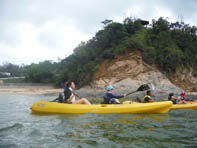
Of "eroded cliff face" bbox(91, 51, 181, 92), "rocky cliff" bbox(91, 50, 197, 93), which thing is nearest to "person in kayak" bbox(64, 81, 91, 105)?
"rocky cliff" bbox(91, 50, 197, 93)

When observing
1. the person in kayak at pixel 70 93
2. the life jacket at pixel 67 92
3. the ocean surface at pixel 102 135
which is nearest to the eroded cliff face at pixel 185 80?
the person in kayak at pixel 70 93

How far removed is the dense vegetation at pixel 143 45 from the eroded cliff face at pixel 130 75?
2.94ft

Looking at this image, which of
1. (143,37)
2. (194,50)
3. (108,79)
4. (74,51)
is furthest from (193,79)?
(74,51)

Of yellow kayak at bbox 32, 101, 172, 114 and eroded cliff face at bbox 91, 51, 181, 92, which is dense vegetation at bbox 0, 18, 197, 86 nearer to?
eroded cliff face at bbox 91, 51, 181, 92

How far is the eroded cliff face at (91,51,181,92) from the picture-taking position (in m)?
21.8

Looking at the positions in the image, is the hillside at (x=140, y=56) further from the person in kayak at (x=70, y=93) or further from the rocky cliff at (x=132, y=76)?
the person in kayak at (x=70, y=93)

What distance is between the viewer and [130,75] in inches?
884

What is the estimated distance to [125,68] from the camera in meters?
23.0

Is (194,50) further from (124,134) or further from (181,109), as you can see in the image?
(124,134)

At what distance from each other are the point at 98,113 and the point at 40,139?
3139 millimetres

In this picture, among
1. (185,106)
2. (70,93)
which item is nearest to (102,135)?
(70,93)

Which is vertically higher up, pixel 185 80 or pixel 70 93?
pixel 185 80

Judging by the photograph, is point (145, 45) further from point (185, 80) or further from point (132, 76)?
point (185, 80)

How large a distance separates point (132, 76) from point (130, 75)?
0.81ft
